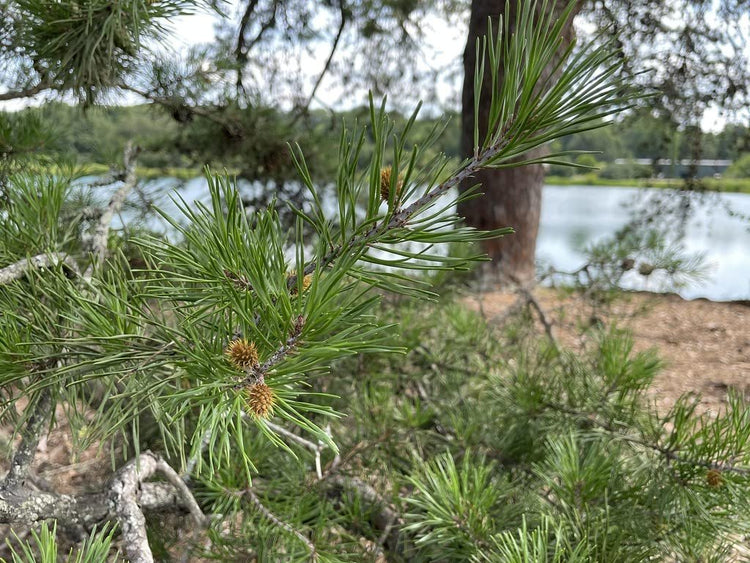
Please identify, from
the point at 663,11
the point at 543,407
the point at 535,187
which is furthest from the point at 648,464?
the point at 663,11

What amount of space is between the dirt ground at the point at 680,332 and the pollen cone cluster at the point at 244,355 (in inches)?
24.1

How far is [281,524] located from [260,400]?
24cm

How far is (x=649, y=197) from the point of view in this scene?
2.23m

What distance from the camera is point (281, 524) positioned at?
1.46 ft

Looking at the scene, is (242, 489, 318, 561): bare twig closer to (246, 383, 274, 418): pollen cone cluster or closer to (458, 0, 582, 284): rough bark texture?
(246, 383, 274, 418): pollen cone cluster

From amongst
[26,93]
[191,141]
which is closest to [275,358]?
[26,93]

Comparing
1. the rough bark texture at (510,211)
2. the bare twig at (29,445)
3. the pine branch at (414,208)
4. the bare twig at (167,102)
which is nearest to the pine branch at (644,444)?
the pine branch at (414,208)

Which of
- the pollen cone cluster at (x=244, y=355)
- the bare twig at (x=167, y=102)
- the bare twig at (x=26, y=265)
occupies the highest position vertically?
the bare twig at (x=167, y=102)

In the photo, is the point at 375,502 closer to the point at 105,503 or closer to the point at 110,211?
the point at 105,503

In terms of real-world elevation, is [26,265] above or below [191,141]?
below

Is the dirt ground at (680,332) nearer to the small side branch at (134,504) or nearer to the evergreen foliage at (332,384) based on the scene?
the evergreen foliage at (332,384)

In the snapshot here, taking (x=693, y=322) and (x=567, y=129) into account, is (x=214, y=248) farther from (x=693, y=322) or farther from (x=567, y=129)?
(x=693, y=322)

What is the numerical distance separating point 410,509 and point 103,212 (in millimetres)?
429

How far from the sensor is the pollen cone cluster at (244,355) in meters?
0.27
